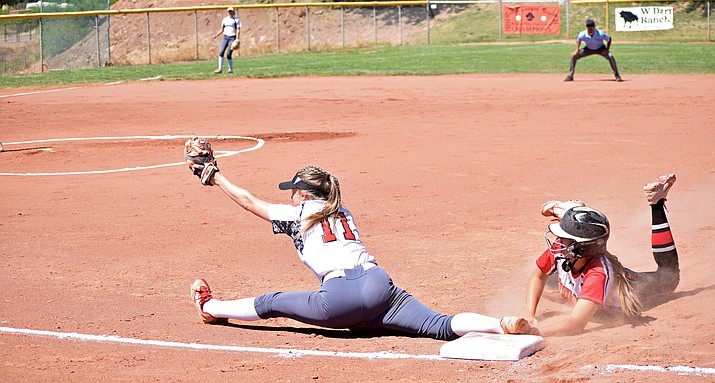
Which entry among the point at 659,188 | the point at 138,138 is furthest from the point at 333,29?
the point at 659,188

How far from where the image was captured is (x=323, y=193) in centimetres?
695

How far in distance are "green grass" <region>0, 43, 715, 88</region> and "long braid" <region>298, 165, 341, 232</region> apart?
24.5 metres

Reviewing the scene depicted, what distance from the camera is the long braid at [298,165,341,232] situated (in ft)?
22.5

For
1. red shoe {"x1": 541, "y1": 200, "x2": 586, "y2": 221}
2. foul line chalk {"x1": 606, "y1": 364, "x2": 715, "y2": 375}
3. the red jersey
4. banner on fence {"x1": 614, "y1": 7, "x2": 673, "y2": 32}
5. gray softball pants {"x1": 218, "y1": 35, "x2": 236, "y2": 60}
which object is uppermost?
banner on fence {"x1": 614, "y1": 7, "x2": 673, "y2": 32}

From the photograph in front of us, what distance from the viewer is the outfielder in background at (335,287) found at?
6.70m

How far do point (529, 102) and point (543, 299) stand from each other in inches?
597

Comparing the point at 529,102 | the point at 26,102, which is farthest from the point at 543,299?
the point at 26,102

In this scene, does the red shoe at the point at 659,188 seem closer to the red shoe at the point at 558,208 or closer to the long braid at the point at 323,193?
the red shoe at the point at 558,208

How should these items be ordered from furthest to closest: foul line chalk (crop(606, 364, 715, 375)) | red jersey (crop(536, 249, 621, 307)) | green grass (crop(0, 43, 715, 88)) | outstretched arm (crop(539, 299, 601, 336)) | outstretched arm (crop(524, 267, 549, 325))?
green grass (crop(0, 43, 715, 88)) < outstretched arm (crop(524, 267, 549, 325)) < red jersey (crop(536, 249, 621, 307)) < outstretched arm (crop(539, 299, 601, 336)) < foul line chalk (crop(606, 364, 715, 375))

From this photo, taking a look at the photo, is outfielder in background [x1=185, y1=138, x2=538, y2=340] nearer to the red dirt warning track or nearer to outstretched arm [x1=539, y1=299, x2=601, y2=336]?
the red dirt warning track

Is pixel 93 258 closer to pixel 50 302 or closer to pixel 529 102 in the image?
pixel 50 302

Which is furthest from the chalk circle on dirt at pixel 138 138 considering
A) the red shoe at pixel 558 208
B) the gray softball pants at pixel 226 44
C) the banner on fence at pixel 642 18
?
the banner on fence at pixel 642 18

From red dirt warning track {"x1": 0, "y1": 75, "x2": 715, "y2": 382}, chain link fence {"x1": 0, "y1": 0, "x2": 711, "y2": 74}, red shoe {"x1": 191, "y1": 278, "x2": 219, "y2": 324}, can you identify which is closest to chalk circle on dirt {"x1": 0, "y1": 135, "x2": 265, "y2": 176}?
red dirt warning track {"x1": 0, "y1": 75, "x2": 715, "y2": 382}

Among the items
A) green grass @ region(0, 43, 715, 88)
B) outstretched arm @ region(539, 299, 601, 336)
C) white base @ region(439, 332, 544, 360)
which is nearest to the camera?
white base @ region(439, 332, 544, 360)
